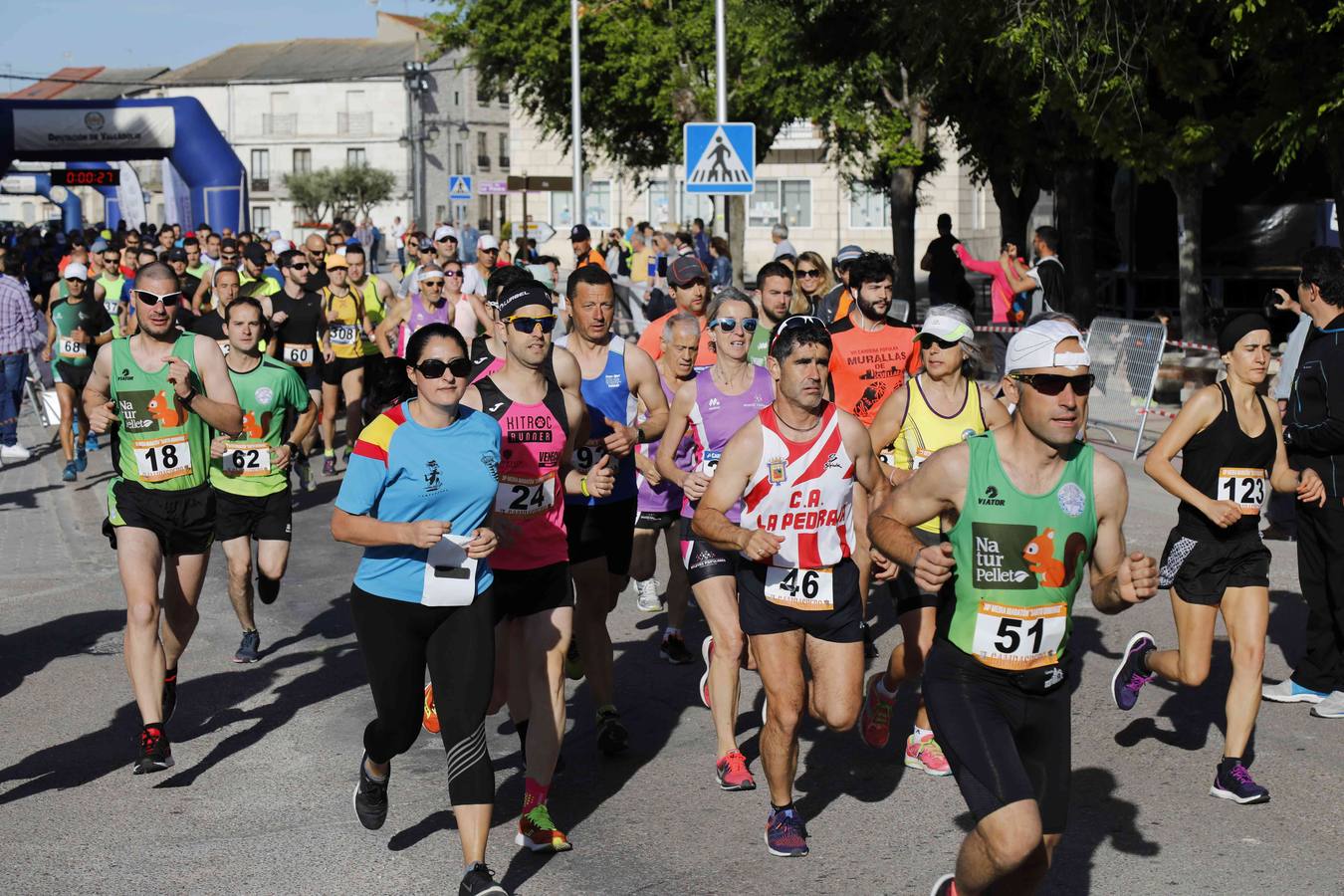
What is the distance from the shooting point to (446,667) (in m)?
5.52

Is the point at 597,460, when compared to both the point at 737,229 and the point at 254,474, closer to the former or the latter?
the point at 254,474

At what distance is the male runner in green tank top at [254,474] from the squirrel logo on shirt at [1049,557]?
4962mm

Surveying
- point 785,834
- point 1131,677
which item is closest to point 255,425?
point 785,834

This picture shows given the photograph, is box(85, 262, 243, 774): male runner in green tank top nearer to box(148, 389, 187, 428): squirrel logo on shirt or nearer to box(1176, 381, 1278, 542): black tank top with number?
box(148, 389, 187, 428): squirrel logo on shirt

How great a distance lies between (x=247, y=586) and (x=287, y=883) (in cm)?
346

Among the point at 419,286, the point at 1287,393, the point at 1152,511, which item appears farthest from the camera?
the point at 419,286

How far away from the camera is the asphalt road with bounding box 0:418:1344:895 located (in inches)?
225

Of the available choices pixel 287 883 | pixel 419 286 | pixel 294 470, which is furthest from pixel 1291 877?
pixel 294 470

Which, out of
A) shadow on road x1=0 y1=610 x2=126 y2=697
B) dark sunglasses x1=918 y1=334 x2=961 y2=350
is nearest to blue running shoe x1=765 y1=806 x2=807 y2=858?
dark sunglasses x1=918 y1=334 x2=961 y2=350

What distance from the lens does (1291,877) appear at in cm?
562

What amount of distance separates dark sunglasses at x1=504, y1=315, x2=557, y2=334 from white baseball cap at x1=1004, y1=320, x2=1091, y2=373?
2166 mm

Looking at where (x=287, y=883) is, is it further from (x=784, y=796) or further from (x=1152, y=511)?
(x=1152, y=511)

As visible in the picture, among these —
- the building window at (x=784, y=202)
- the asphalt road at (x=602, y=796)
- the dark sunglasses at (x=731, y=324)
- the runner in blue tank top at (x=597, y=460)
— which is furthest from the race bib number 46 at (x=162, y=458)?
the building window at (x=784, y=202)

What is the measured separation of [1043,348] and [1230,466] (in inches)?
96.3
